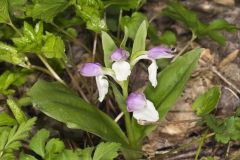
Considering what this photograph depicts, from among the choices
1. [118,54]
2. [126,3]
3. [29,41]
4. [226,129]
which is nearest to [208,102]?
[226,129]

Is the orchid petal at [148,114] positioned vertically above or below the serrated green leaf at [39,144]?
above

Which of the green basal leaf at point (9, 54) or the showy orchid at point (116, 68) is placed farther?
the green basal leaf at point (9, 54)

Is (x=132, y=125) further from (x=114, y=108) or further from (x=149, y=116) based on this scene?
(x=114, y=108)

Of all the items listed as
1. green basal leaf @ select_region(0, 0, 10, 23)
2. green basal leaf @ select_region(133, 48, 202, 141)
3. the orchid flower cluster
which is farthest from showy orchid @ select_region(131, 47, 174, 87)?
green basal leaf @ select_region(0, 0, 10, 23)

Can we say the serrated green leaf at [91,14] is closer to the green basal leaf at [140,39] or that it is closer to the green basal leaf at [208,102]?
the green basal leaf at [140,39]

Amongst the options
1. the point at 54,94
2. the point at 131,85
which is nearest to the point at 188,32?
the point at 131,85

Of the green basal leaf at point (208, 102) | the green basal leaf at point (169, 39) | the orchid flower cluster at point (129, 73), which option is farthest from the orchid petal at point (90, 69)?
the green basal leaf at point (169, 39)

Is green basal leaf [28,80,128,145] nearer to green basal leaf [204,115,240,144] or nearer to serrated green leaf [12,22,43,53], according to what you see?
serrated green leaf [12,22,43,53]
